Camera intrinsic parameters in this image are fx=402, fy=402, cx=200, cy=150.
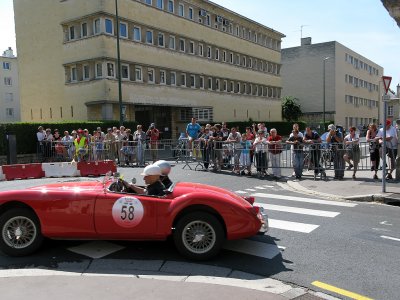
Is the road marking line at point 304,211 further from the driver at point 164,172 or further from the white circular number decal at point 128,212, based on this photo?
the white circular number decal at point 128,212

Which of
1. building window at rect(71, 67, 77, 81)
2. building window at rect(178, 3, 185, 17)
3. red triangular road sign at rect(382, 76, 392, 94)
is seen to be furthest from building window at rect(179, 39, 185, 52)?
red triangular road sign at rect(382, 76, 392, 94)

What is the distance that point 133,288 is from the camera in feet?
14.7

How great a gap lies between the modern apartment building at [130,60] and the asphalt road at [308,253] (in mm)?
23573

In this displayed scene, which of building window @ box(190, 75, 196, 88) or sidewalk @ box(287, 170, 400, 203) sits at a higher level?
building window @ box(190, 75, 196, 88)

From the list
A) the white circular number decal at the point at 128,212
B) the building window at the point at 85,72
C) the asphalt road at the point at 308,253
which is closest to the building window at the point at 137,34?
the building window at the point at 85,72

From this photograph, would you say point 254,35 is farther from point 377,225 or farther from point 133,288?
point 133,288

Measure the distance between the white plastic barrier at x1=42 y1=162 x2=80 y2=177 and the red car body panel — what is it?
9.94 m

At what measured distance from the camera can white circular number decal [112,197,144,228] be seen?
543 centimetres

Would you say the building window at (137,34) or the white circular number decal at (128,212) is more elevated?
the building window at (137,34)

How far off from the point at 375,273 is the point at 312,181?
7.96 meters

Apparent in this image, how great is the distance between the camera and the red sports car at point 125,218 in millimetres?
5410

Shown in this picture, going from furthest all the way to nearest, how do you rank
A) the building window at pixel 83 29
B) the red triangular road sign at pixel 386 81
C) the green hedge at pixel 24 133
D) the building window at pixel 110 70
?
1. the building window at pixel 83 29
2. the building window at pixel 110 70
3. the green hedge at pixel 24 133
4. the red triangular road sign at pixel 386 81

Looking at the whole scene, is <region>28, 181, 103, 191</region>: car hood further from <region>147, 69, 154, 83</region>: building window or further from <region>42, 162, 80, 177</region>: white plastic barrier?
<region>147, 69, 154, 83</region>: building window

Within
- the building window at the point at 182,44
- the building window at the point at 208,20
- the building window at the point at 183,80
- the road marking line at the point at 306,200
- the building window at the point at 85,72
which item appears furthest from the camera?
the building window at the point at 208,20
